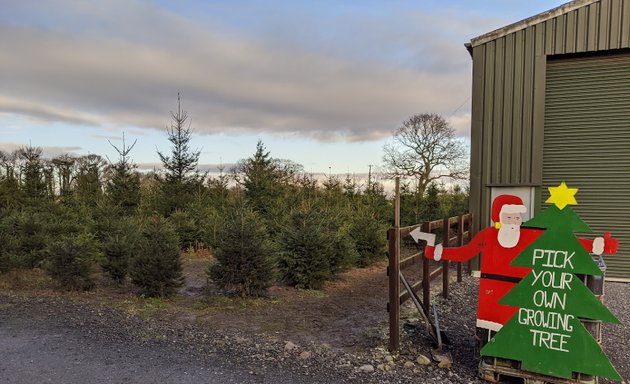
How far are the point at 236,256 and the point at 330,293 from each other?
1950 mm

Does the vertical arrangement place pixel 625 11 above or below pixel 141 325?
above

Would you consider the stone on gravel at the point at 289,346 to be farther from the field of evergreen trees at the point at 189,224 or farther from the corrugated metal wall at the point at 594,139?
the corrugated metal wall at the point at 594,139

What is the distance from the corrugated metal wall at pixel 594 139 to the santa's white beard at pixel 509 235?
651 cm

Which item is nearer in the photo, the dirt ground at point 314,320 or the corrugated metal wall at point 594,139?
the dirt ground at point 314,320

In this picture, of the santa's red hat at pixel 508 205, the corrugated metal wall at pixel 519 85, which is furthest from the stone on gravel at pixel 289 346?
the corrugated metal wall at pixel 519 85

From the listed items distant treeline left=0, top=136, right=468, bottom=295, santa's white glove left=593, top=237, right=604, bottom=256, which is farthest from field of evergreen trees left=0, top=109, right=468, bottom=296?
santa's white glove left=593, top=237, right=604, bottom=256

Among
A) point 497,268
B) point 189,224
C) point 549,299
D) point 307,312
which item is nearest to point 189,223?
point 189,224

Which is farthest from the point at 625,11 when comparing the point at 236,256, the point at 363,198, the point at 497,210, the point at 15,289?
the point at 15,289

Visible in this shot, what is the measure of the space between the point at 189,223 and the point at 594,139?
10582mm

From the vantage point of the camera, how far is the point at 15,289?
23.9ft

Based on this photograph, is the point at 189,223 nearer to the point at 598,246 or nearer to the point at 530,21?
the point at 530,21

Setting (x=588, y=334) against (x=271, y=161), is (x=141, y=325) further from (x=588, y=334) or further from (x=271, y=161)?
(x=271, y=161)

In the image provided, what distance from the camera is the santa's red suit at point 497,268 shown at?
382cm

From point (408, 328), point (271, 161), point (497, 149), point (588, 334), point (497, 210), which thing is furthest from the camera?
point (271, 161)
